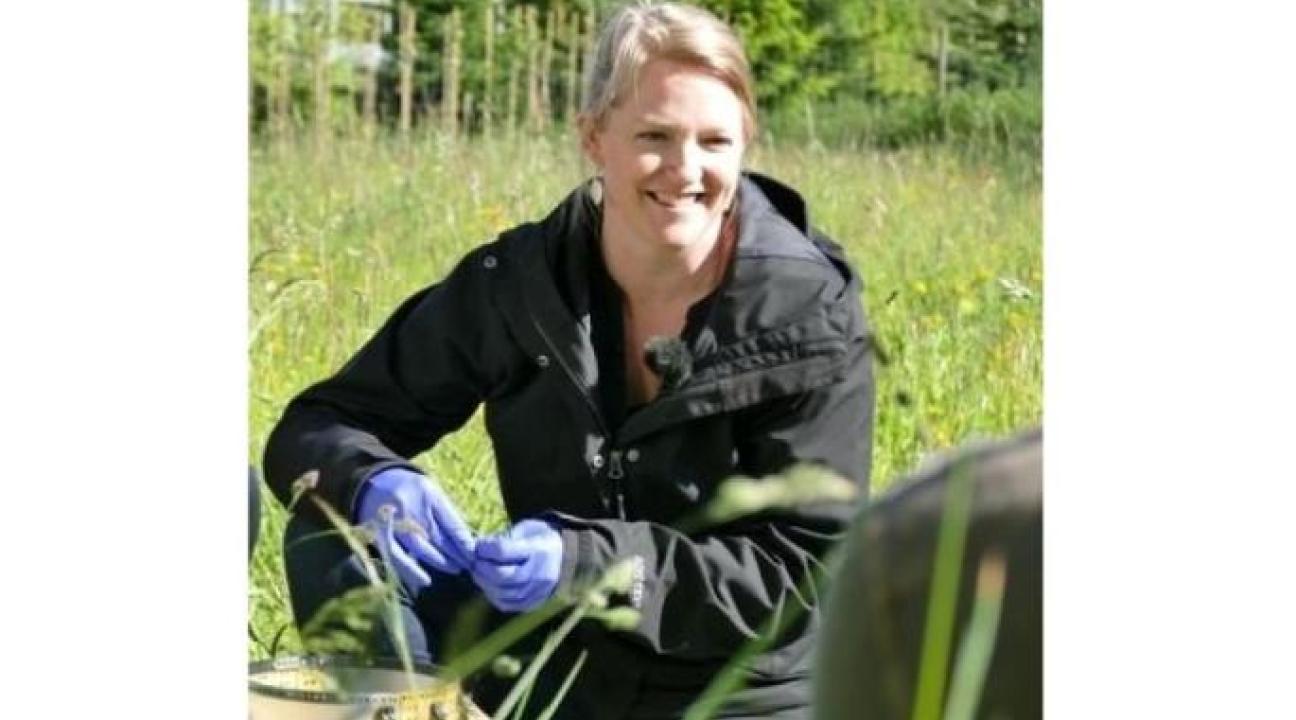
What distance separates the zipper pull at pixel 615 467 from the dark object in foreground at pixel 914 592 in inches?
55.1

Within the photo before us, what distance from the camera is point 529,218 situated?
2.77 metres

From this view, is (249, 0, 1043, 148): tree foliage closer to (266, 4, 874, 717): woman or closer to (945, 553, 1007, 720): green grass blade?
(266, 4, 874, 717): woman

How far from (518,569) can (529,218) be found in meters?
0.42

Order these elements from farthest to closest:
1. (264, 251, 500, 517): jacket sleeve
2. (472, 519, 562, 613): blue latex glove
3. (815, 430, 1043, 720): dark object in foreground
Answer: (264, 251, 500, 517): jacket sleeve, (472, 519, 562, 613): blue latex glove, (815, 430, 1043, 720): dark object in foreground

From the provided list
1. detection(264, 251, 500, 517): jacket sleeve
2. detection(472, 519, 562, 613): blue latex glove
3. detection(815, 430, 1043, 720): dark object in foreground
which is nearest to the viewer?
detection(815, 430, 1043, 720): dark object in foreground

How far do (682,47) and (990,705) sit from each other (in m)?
1.56

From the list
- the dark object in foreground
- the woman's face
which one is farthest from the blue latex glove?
the dark object in foreground

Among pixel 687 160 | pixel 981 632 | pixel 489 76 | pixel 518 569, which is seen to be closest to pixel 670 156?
pixel 687 160

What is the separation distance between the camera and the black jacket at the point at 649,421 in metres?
2.70

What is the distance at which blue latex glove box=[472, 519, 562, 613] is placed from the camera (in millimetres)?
2645

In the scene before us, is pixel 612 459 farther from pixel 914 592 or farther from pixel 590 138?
pixel 914 592

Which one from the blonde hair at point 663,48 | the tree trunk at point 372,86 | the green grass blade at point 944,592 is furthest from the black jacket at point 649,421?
the green grass blade at point 944,592
